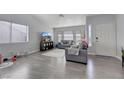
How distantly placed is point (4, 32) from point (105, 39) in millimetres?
5370

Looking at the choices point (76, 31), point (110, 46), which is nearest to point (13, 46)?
point (110, 46)

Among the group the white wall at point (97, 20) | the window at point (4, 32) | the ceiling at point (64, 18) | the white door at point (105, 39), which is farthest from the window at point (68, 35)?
the window at point (4, 32)

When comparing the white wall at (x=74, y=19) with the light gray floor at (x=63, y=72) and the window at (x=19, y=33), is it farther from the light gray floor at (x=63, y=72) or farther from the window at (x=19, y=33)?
the light gray floor at (x=63, y=72)

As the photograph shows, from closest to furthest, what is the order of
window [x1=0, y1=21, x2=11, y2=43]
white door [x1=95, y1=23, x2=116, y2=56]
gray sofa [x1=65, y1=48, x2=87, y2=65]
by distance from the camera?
1. gray sofa [x1=65, y1=48, x2=87, y2=65]
2. window [x1=0, y1=21, x2=11, y2=43]
3. white door [x1=95, y1=23, x2=116, y2=56]

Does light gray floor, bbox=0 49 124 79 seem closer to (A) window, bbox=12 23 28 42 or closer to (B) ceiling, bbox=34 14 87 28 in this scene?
(A) window, bbox=12 23 28 42

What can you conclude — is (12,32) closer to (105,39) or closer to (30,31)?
(30,31)

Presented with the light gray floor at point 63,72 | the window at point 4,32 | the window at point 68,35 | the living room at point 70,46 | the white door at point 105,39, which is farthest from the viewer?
the window at point 68,35

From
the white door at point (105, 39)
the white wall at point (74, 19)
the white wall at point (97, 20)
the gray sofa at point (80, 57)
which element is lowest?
the gray sofa at point (80, 57)

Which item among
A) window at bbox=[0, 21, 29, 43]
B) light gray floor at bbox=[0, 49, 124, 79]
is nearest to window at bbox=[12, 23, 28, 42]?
window at bbox=[0, 21, 29, 43]

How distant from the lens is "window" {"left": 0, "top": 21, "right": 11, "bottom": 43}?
3.92m

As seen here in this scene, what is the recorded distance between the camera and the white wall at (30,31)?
407cm

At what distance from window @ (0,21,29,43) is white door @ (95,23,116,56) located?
4558 millimetres

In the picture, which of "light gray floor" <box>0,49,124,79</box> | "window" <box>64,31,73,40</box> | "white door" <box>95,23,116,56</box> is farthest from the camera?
"window" <box>64,31,73,40</box>
